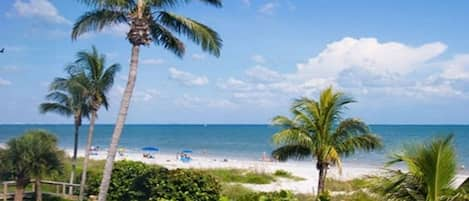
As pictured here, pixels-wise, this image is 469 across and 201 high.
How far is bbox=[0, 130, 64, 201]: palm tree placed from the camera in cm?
1548

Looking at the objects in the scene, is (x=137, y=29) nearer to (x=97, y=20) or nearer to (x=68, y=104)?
(x=97, y=20)

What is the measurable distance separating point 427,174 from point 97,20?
9875mm

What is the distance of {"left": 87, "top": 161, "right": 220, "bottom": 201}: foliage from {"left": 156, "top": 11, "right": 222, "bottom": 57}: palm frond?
134 inches

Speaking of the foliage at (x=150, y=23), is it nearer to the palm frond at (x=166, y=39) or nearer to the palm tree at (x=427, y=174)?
the palm frond at (x=166, y=39)

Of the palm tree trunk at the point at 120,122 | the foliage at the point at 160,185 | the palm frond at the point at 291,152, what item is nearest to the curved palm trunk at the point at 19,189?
the foliage at the point at 160,185

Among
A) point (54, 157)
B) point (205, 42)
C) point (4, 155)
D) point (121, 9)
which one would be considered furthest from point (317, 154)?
point (4, 155)

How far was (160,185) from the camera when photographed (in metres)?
14.1

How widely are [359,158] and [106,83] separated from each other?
34.5 meters

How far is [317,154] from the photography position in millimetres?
12609

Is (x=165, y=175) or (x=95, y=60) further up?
(x=95, y=60)

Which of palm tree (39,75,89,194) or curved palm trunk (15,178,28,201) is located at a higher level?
palm tree (39,75,89,194)

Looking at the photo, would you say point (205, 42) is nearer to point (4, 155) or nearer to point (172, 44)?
point (172, 44)

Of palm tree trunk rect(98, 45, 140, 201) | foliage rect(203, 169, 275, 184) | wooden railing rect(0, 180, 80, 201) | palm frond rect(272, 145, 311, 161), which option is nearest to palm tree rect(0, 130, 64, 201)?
wooden railing rect(0, 180, 80, 201)

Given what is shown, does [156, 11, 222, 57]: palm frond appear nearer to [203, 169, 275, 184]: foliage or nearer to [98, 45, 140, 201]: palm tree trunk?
[98, 45, 140, 201]: palm tree trunk
